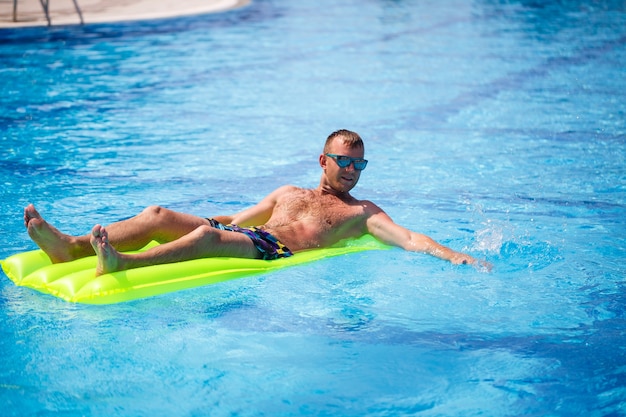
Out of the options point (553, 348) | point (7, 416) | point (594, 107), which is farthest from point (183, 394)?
point (594, 107)

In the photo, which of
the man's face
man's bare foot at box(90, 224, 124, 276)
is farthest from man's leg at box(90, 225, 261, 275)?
the man's face

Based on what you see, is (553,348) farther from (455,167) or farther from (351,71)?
(351,71)

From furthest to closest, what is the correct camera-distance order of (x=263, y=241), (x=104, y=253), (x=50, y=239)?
(x=263, y=241)
(x=50, y=239)
(x=104, y=253)

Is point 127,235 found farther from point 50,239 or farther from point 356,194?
point 356,194

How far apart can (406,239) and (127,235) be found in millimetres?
1576

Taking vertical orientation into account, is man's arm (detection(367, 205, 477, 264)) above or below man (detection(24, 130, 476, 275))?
below

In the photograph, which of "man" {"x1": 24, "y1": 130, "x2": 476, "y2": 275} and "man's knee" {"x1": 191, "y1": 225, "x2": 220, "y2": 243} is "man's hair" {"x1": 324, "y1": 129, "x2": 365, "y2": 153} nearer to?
"man" {"x1": 24, "y1": 130, "x2": 476, "y2": 275}

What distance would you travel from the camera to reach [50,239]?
412cm

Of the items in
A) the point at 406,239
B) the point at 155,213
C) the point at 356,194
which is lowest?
the point at 356,194

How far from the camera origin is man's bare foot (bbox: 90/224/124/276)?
3805 millimetres

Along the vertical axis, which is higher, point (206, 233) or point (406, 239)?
point (206, 233)

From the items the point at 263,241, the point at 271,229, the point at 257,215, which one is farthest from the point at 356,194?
the point at 263,241

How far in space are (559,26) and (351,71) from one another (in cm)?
548

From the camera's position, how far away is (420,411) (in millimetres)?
3188
